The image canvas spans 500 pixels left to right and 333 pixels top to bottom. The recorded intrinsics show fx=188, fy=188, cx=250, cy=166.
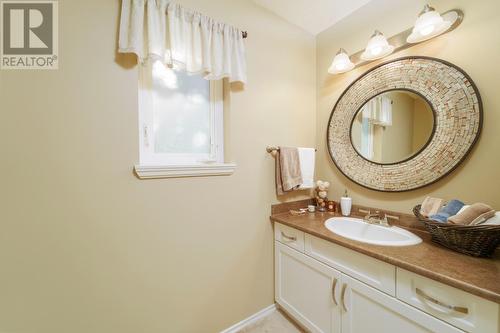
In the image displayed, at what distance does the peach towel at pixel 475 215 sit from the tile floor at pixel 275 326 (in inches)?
48.0

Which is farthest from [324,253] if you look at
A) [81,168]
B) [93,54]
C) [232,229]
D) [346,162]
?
[93,54]

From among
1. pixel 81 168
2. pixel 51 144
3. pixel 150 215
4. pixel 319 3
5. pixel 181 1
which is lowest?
pixel 150 215

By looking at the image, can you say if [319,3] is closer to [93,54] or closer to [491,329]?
[93,54]

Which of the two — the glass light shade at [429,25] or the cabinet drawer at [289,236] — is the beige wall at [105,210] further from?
the glass light shade at [429,25]

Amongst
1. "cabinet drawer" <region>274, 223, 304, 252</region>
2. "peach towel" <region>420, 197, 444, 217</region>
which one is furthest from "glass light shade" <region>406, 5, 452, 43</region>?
"cabinet drawer" <region>274, 223, 304, 252</region>

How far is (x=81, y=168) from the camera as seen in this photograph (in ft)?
2.97

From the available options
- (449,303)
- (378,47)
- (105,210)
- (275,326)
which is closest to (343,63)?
(378,47)

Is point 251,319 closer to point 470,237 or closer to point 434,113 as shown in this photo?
point 470,237

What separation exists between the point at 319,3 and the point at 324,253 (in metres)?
1.82

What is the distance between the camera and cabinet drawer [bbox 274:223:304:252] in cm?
131

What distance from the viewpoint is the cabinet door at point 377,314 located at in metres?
0.77

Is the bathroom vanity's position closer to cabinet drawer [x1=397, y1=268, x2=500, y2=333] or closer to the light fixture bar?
cabinet drawer [x1=397, y1=268, x2=500, y2=333]

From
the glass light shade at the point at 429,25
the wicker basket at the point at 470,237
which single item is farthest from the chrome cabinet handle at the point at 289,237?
the glass light shade at the point at 429,25

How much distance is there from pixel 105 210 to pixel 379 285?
1.41 metres
